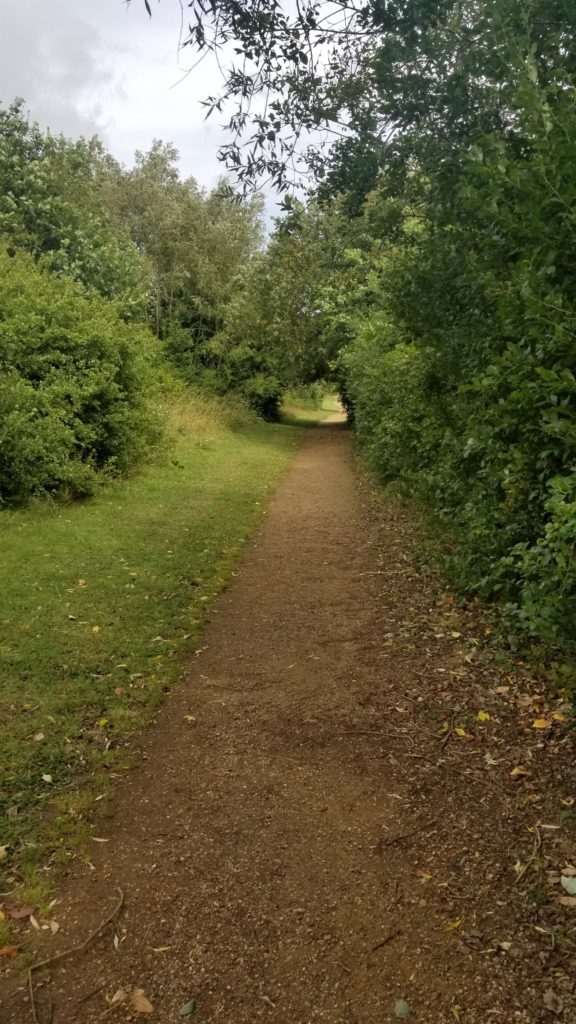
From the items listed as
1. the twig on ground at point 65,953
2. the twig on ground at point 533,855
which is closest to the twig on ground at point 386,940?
the twig on ground at point 533,855

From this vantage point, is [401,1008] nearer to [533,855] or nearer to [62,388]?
[533,855]

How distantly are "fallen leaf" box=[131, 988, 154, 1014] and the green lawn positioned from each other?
2.70ft

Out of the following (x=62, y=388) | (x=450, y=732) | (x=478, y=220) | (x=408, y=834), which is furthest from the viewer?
(x=62, y=388)

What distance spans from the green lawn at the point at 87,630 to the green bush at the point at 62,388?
2.13 ft

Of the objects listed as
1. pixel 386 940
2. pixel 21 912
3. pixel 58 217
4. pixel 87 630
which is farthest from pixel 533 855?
A: pixel 58 217

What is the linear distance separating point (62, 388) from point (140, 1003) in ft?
30.2

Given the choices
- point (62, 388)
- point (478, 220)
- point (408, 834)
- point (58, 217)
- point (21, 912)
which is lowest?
point (21, 912)

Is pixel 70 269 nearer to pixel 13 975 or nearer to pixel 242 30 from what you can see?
pixel 242 30

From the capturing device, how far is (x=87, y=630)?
569cm

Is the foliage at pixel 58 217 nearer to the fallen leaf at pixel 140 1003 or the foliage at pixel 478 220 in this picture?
the foliage at pixel 478 220

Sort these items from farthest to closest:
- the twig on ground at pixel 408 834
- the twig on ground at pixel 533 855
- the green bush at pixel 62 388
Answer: the green bush at pixel 62 388 → the twig on ground at pixel 408 834 → the twig on ground at pixel 533 855

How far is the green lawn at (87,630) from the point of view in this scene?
359cm

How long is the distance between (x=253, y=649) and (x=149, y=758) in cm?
167

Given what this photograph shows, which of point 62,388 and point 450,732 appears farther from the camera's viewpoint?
point 62,388
